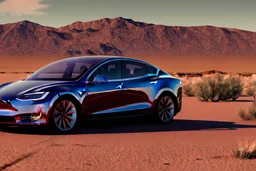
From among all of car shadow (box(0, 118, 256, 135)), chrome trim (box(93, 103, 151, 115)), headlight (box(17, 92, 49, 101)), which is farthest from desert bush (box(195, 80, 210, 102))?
headlight (box(17, 92, 49, 101))

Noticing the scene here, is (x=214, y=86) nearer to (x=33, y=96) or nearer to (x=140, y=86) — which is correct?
(x=140, y=86)

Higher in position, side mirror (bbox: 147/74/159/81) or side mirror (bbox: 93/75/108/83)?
side mirror (bbox: 147/74/159/81)

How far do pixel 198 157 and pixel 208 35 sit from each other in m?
186

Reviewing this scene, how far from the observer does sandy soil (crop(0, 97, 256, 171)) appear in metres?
7.89

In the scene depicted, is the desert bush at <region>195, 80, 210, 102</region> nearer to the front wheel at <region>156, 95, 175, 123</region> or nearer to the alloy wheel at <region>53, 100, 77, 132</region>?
the front wheel at <region>156, 95, 175, 123</region>

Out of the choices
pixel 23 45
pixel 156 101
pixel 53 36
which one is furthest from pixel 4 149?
pixel 53 36

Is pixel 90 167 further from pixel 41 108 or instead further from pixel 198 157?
pixel 41 108

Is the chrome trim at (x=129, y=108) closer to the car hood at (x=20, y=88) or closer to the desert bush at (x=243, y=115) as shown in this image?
the car hood at (x=20, y=88)

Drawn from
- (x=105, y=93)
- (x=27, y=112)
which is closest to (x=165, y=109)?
(x=105, y=93)

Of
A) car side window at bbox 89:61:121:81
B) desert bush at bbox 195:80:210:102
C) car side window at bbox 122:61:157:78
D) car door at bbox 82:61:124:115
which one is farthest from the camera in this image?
desert bush at bbox 195:80:210:102

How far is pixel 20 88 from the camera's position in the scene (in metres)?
11.4

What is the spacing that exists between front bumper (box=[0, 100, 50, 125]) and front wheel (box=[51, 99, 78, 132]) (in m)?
0.20

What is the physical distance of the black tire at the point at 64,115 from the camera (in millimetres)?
11078

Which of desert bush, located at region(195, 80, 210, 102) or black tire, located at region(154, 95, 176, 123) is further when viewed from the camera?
desert bush, located at region(195, 80, 210, 102)
